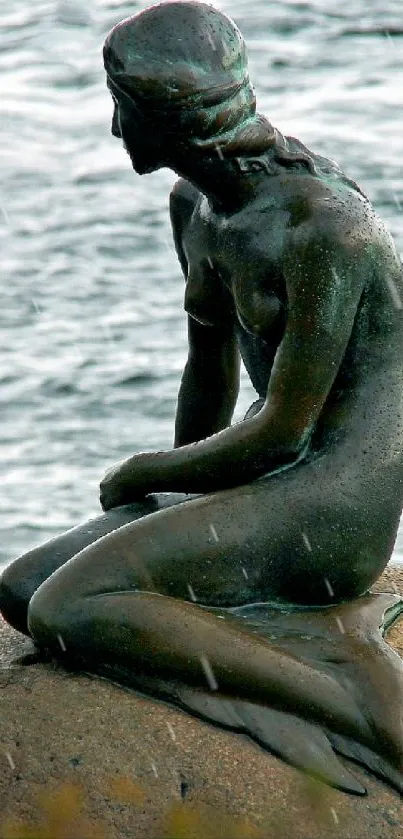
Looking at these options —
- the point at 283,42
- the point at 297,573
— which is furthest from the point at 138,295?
the point at 297,573

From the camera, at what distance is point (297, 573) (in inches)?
237

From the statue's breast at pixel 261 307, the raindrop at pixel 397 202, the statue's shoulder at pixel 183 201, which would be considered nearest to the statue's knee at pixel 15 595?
the statue's breast at pixel 261 307

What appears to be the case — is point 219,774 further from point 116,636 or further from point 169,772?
point 116,636

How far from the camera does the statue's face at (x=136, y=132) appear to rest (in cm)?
573

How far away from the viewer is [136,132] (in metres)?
5.77

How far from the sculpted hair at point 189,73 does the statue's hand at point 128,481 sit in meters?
1.08

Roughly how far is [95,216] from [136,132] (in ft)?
26.5

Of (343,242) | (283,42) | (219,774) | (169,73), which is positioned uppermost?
(169,73)

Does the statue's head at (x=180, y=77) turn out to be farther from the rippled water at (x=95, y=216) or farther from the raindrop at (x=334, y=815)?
the rippled water at (x=95, y=216)

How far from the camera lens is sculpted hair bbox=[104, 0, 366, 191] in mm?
5625

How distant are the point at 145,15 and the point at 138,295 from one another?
706 cm

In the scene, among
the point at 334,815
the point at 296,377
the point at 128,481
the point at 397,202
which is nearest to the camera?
the point at 334,815

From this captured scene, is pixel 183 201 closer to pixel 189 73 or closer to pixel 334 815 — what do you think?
pixel 189 73

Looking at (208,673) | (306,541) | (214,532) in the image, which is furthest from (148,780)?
(306,541)
